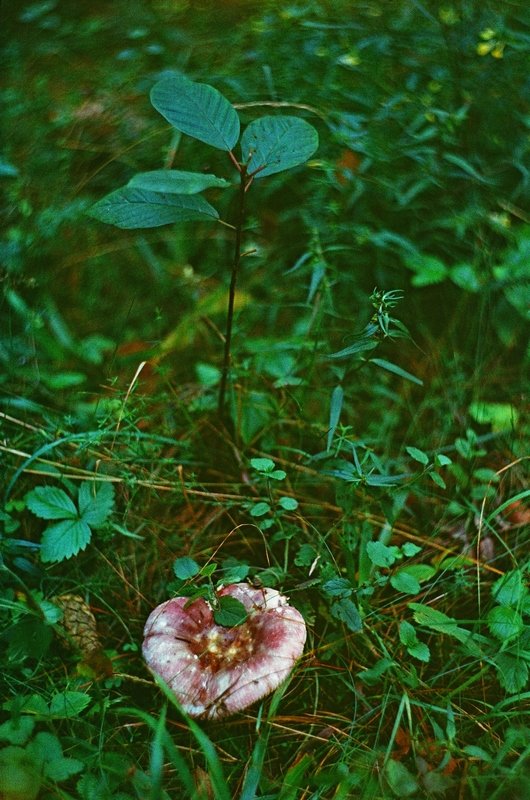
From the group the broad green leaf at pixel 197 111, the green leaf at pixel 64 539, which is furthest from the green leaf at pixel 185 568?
the broad green leaf at pixel 197 111

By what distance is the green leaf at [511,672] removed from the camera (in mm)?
1331

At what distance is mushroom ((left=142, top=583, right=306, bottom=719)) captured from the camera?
1268 mm

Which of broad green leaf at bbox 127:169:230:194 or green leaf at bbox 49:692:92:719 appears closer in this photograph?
broad green leaf at bbox 127:169:230:194

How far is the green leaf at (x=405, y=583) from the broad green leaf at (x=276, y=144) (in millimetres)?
978

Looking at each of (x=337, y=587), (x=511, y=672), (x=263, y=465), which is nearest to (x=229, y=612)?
(x=337, y=587)

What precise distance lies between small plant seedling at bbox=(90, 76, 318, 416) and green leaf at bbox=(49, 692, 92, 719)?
3.35 ft

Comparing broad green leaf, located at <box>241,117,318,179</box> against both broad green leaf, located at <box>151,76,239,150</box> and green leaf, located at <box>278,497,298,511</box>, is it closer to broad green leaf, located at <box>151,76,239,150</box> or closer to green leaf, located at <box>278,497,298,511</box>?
broad green leaf, located at <box>151,76,239,150</box>

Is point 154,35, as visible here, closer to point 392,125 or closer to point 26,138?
point 26,138

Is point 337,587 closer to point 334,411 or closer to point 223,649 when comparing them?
point 223,649

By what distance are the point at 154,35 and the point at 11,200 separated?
1192 millimetres

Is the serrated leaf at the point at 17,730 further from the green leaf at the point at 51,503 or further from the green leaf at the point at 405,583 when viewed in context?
the green leaf at the point at 405,583

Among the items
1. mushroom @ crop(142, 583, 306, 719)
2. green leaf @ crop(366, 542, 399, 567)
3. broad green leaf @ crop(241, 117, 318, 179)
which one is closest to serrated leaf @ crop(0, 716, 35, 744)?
mushroom @ crop(142, 583, 306, 719)

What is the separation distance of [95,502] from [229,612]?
0.49 m

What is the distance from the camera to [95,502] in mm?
1614
